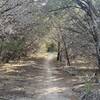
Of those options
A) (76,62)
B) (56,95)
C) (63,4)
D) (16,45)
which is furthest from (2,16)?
(76,62)

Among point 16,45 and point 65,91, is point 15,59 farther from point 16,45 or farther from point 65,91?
point 65,91

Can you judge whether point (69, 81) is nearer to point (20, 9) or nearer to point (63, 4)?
point (20, 9)

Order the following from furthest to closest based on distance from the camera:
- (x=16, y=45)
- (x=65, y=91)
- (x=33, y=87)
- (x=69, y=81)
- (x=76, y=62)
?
(x=76, y=62), (x=16, y=45), (x=69, y=81), (x=33, y=87), (x=65, y=91)

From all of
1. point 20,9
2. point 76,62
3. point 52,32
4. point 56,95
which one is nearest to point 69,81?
point 56,95

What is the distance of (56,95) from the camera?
53.0ft

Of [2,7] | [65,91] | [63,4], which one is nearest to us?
[63,4]

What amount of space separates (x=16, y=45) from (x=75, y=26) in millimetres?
10910

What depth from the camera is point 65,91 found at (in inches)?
693

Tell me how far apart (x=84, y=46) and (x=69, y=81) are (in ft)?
15.6

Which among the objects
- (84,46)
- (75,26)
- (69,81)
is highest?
(75,26)

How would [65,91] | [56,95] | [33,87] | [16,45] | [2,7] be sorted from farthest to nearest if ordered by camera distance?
1. [16,45]
2. [33,87]
3. [65,91]
4. [56,95]
5. [2,7]

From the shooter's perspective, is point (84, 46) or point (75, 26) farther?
point (75, 26)

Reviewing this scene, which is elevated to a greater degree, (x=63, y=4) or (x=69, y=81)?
(x=63, y=4)

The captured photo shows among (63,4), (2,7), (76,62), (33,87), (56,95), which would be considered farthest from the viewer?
(76,62)
